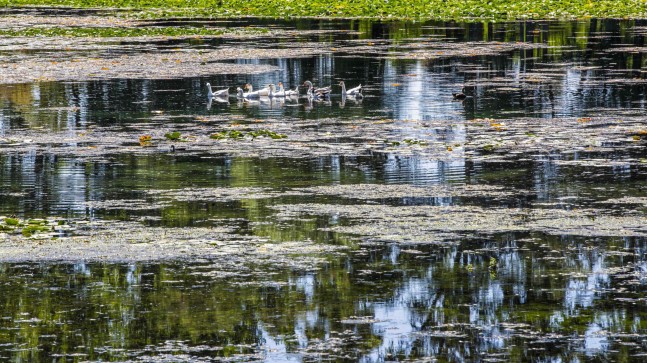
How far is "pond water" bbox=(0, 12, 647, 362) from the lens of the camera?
8039 mm

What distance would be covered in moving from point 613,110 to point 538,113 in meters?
1.23

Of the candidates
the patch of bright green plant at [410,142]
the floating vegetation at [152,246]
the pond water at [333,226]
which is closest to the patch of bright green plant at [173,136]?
the pond water at [333,226]

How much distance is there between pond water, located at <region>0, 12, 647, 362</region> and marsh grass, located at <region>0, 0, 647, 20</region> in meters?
19.3

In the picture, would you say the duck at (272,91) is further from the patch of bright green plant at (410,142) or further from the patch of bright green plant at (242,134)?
the patch of bright green plant at (410,142)

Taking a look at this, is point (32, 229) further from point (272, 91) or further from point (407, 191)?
point (272, 91)

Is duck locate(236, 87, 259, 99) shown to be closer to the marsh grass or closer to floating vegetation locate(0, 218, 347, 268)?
floating vegetation locate(0, 218, 347, 268)

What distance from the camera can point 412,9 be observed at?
4466cm

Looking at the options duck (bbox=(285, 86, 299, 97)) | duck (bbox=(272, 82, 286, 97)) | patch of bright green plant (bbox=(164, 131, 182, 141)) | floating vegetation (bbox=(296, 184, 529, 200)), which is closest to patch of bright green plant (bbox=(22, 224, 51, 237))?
floating vegetation (bbox=(296, 184, 529, 200))

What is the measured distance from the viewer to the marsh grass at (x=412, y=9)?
136ft

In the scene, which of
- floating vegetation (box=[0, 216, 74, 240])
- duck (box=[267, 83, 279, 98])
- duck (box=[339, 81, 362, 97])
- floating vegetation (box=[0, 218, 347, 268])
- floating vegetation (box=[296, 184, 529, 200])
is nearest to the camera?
floating vegetation (box=[0, 218, 347, 268])

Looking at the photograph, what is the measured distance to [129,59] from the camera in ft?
97.9

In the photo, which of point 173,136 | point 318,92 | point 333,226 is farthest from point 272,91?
point 333,226

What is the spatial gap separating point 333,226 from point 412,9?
34.4 meters

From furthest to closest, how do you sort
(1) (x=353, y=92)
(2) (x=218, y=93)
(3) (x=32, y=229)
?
1. (2) (x=218, y=93)
2. (1) (x=353, y=92)
3. (3) (x=32, y=229)
